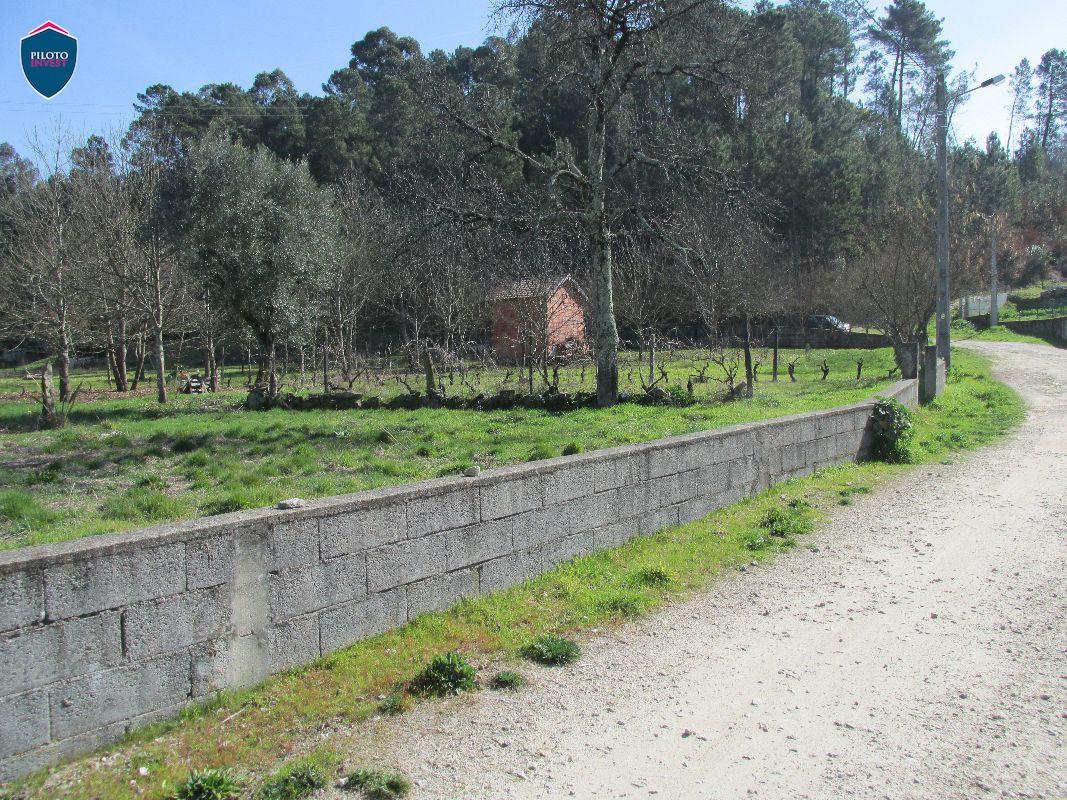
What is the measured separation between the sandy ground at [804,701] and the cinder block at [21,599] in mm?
1654

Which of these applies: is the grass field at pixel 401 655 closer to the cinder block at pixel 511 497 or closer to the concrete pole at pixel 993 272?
the cinder block at pixel 511 497

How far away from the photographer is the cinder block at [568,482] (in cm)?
582

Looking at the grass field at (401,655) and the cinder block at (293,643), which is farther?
the cinder block at (293,643)

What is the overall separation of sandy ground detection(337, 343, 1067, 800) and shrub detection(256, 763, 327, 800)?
0.37 meters

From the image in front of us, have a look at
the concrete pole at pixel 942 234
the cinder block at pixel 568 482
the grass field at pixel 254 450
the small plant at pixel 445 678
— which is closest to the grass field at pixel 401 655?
the small plant at pixel 445 678

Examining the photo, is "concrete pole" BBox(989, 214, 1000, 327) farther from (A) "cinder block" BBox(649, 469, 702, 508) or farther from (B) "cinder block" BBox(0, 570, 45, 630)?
(B) "cinder block" BBox(0, 570, 45, 630)

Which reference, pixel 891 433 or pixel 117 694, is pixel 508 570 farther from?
pixel 891 433

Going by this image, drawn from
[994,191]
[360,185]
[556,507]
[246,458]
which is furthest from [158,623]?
[994,191]

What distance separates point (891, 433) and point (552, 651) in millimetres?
8173

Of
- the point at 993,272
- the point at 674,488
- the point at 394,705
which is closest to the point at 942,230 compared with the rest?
the point at 674,488

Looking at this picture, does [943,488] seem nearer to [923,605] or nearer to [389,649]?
[923,605]

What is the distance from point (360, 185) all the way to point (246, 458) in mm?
28949

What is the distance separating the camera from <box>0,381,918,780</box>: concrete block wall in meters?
3.27

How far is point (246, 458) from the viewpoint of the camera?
9703mm
